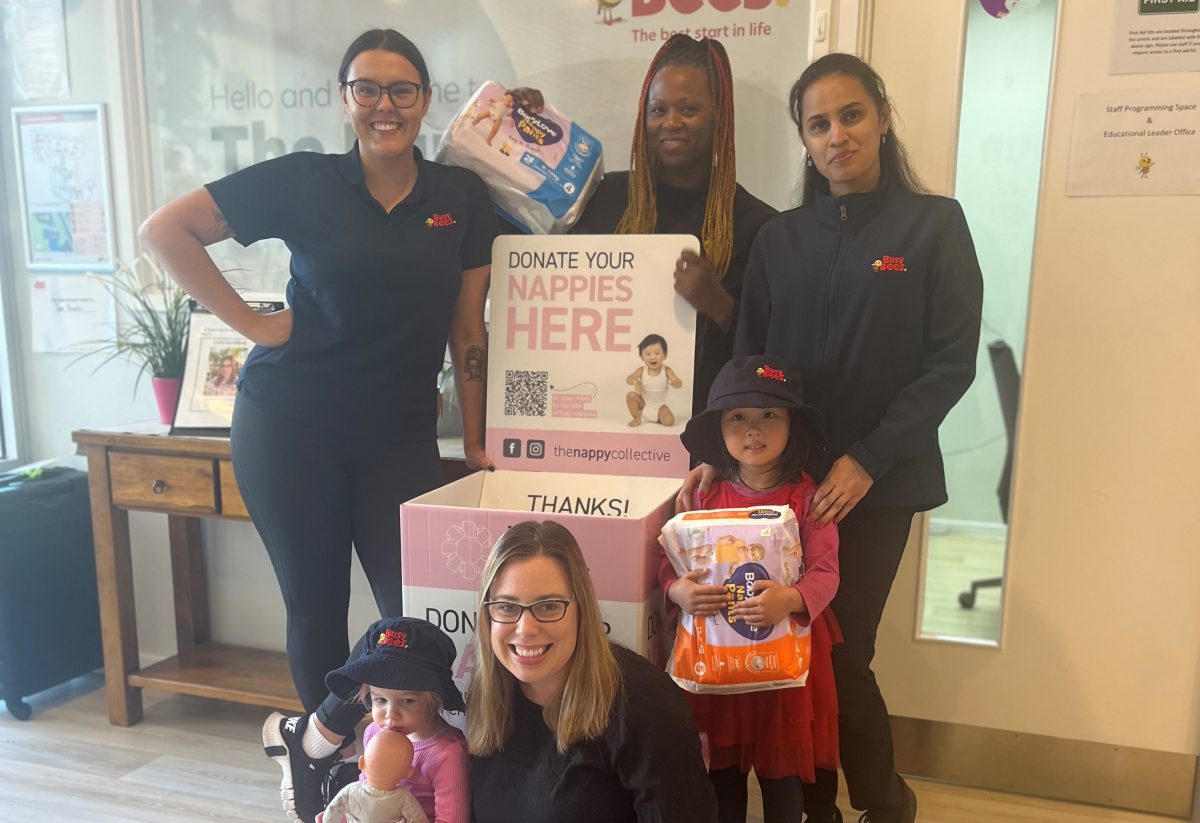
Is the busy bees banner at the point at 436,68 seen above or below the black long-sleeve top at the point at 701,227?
above

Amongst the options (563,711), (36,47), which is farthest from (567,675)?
(36,47)

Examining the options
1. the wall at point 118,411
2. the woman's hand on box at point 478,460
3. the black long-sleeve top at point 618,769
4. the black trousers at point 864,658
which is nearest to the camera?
the black long-sleeve top at point 618,769

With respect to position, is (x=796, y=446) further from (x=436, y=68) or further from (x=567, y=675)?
(x=436, y=68)

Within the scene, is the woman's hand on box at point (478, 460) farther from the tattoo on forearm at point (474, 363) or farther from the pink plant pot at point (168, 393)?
the pink plant pot at point (168, 393)

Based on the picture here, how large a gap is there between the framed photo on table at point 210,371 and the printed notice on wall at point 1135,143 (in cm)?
192

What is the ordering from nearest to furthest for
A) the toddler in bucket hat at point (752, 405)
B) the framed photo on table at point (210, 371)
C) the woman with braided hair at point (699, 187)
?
1. the toddler in bucket hat at point (752, 405)
2. the woman with braided hair at point (699, 187)
3. the framed photo on table at point (210, 371)

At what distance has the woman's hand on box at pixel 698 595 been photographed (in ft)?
4.40

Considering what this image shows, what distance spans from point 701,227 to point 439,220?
0.52 m

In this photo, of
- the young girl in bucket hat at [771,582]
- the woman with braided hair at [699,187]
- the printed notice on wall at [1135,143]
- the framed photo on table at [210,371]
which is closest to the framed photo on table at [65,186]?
the framed photo on table at [210,371]

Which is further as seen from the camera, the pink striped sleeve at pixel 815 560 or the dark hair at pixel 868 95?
the dark hair at pixel 868 95

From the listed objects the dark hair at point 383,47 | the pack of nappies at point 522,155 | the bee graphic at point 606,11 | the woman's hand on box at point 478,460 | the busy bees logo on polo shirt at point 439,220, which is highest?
the bee graphic at point 606,11

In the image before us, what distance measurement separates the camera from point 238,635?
267 centimetres

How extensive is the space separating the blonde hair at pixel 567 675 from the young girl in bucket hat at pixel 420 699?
0.20ft

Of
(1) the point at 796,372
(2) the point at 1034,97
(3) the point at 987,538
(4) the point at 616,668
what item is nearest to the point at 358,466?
(4) the point at 616,668
